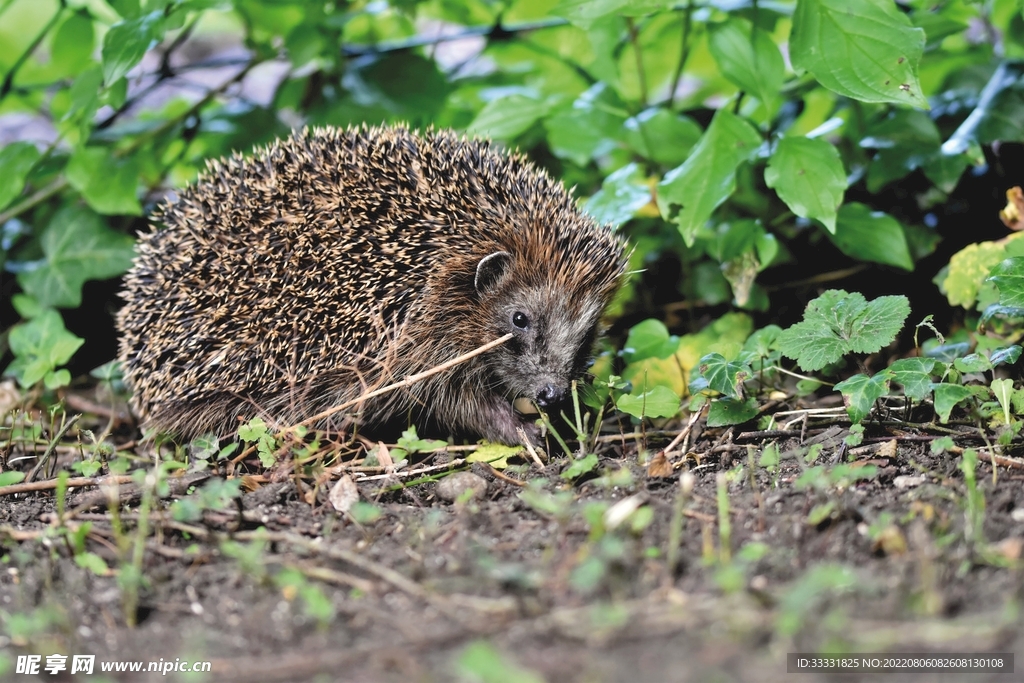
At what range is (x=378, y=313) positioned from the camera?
4301 mm

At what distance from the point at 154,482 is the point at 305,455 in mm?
684

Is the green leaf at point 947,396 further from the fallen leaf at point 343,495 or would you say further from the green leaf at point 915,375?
the fallen leaf at point 343,495

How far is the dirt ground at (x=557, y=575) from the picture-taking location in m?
2.15

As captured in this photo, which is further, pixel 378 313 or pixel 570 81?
pixel 570 81

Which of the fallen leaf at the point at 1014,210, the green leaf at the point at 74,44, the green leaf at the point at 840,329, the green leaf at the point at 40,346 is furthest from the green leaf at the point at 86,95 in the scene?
the fallen leaf at the point at 1014,210

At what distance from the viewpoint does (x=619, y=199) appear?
16.3 feet

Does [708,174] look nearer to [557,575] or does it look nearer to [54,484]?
[557,575]

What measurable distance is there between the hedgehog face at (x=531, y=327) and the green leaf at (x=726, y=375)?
0.72m

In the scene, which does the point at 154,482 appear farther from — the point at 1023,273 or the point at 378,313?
the point at 1023,273

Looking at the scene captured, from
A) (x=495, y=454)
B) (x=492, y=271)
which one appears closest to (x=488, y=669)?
(x=495, y=454)

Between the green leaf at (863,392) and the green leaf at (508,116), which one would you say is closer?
the green leaf at (863,392)

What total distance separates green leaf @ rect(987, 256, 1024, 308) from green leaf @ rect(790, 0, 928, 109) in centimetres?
77

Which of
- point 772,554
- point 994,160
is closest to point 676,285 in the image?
point 994,160

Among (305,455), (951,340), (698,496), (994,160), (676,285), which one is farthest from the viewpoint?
(676,285)
